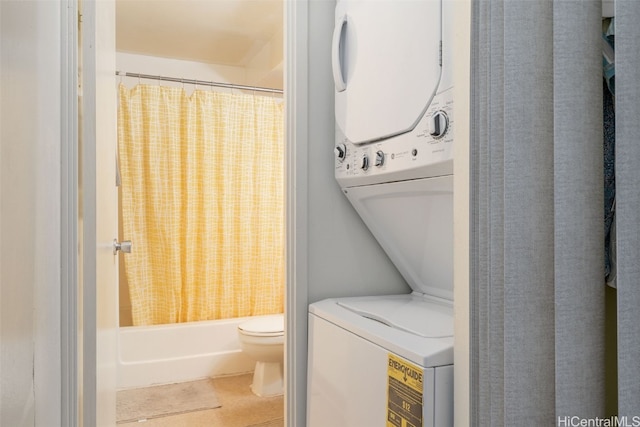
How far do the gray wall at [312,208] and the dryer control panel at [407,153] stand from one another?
9 cm

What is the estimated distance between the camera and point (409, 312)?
142cm

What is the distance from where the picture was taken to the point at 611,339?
75cm

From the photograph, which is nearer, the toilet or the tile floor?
the tile floor

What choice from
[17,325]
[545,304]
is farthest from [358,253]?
[17,325]

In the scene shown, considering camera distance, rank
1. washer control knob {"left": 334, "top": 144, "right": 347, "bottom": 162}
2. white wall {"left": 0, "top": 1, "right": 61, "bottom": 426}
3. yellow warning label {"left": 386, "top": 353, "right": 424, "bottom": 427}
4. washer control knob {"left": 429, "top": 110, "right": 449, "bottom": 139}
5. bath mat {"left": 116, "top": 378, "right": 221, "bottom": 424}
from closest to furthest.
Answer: white wall {"left": 0, "top": 1, "right": 61, "bottom": 426}
yellow warning label {"left": 386, "top": 353, "right": 424, "bottom": 427}
washer control knob {"left": 429, "top": 110, "right": 449, "bottom": 139}
washer control knob {"left": 334, "top": 144, "right": 347, "bottom": 162}
bath mat {"left": 116, "top": 378, "right": 221, "bottom": 424}

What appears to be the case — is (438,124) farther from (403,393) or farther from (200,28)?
(200,28)

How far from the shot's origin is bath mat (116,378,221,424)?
97.1 inches

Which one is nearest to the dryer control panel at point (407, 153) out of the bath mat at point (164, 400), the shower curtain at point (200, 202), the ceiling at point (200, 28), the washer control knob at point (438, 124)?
the washer control knob at point (438, 124)

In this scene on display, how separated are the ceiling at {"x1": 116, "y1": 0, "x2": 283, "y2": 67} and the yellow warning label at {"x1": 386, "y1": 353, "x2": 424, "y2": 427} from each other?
2657 millimetres

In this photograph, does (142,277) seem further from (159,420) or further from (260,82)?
(260,82)

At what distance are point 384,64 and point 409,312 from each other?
29.7 inches

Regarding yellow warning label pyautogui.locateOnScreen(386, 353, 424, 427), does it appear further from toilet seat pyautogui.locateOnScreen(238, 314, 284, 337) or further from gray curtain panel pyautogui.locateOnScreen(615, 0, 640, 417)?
toilet seat pyautogui.locateOnScreen(238, 314, 284, 337)

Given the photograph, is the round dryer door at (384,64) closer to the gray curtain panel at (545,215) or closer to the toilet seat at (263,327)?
the gray curtain panel at (545,215)

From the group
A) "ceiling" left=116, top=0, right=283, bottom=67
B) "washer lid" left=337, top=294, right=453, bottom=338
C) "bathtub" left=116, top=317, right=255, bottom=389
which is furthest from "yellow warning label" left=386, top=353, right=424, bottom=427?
"ceiling" left=116, top=0, right=283, bottom=67
